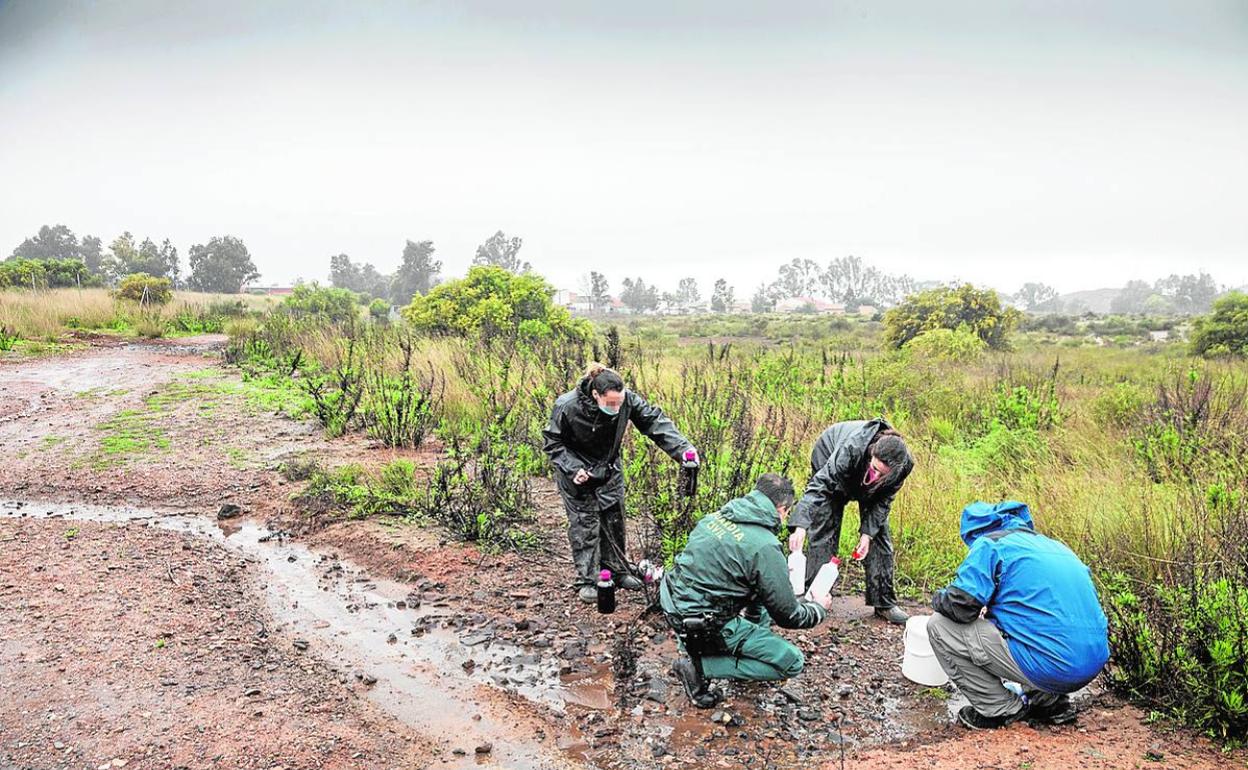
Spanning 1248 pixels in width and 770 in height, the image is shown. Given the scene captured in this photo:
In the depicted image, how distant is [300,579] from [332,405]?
12.8 feet

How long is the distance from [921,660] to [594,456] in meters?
2.25

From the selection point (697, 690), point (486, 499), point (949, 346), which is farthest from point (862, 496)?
point (949, 346)

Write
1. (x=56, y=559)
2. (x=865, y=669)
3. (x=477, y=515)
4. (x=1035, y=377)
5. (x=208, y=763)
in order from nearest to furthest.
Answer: (x=208, y=763), (x=865, y=669), (x=56, y=559), (x=477, y=515), (x=1035, y=377)

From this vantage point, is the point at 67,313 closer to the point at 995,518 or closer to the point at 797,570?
the point at 797,570

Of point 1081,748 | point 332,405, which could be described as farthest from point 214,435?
point 1081,748

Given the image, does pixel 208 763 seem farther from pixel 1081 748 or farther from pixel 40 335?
pixel 40 335

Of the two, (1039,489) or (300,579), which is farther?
(1039,489)

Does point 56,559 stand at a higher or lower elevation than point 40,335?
lower

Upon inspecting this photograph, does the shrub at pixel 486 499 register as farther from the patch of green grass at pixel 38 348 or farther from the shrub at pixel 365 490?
the patch of green grass at pixel 38 348

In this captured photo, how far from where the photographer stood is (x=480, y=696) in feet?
12.3

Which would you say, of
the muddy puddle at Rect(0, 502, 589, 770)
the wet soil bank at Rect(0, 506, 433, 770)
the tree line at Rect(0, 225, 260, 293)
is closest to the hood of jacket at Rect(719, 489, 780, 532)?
the muddy puddle at Rect(0, 502, 589, 770)

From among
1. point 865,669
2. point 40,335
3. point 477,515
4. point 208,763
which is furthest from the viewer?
point 40,335

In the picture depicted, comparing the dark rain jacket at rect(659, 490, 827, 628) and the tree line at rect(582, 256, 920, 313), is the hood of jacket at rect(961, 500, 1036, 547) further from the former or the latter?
the tree line at rect(582, 256, 920, 313)

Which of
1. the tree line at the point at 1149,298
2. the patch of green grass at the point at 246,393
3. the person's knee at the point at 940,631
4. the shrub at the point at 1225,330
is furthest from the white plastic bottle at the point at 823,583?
the tree line at the point at 1149,298
